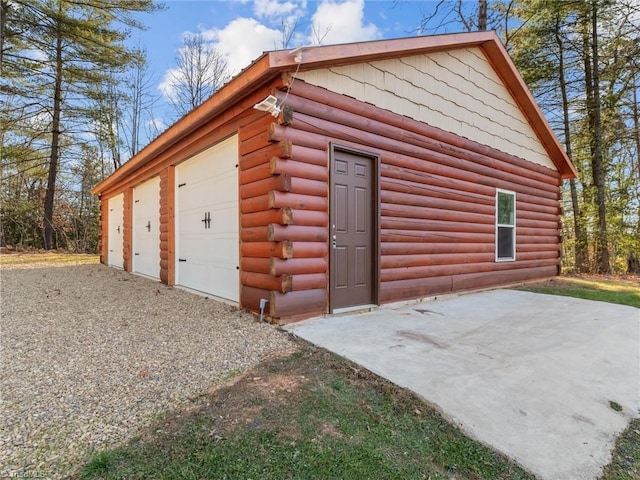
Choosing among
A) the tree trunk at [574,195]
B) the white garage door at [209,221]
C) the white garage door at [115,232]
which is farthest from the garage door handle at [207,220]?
the tree trunk at [574,195]

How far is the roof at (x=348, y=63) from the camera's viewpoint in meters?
3.62

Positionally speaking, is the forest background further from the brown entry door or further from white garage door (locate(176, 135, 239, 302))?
the brown entry door

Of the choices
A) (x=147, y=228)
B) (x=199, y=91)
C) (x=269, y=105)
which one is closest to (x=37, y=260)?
(x=147, y=228)

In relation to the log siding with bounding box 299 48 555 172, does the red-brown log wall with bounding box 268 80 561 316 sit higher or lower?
lower

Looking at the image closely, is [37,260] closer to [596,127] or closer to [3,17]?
[3,17]

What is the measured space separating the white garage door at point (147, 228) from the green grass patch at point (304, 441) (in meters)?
5.91

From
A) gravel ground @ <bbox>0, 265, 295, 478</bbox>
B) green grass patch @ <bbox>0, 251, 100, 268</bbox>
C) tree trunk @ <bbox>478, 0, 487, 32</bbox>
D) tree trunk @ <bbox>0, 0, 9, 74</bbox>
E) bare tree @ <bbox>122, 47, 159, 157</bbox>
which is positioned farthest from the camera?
bare tree @ <bbox>122, 47, 159, 157</bbox>

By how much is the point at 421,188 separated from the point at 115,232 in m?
9.22

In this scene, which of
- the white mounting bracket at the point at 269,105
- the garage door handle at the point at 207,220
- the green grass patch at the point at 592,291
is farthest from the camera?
the green grass patch at the point at 592,291

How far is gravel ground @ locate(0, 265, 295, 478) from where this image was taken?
68.1 inches

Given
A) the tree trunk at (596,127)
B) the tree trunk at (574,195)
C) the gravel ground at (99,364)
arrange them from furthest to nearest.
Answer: the tree trunk at (574,195)
the tree trunk at (596,127)
the gravel ground at (99,364)

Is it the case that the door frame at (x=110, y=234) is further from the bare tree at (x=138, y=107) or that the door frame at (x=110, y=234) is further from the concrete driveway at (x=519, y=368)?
the concrete driveway at (x=519, y=368)

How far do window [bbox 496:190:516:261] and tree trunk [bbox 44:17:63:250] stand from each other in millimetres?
15422

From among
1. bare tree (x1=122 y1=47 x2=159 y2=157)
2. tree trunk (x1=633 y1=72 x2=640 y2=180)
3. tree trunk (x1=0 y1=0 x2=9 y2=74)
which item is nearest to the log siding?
tree trunk (x1=633 y1=72 x2=640 y2=180)
